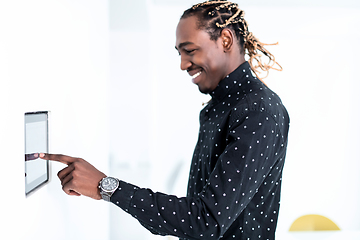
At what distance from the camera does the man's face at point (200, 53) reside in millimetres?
966

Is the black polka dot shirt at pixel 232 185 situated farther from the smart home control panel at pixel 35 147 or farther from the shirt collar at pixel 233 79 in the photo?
the smart home control panel at pixel 35 147

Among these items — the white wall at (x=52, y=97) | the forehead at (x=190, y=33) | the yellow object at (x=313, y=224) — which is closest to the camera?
the white wall at (x=52, y=97)

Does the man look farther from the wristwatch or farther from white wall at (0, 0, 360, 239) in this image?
white wall at (0, 0, 360, 239)

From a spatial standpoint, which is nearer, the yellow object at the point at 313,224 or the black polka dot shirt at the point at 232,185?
the black polka dot shirt at the point at 232,185

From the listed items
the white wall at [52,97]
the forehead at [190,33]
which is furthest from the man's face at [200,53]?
the white wall at [52,97]

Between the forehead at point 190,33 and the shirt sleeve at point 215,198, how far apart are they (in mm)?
303

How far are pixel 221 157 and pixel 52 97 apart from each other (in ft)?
1.62

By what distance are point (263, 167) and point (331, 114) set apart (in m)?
2.73

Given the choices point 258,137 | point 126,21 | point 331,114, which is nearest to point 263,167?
point 258,137

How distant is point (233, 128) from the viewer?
0.84m

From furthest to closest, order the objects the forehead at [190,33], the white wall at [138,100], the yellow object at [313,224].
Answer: the yellow object at [313,224] → the forehead at [190,33] → the white wall at [138,100]

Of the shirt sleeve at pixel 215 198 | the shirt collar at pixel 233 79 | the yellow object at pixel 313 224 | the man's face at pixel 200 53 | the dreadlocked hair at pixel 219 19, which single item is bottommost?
the yellow object at pixel 313 224

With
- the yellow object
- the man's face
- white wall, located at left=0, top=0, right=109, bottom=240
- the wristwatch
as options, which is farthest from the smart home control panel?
the yellow object

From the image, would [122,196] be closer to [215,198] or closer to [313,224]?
[215,198]
